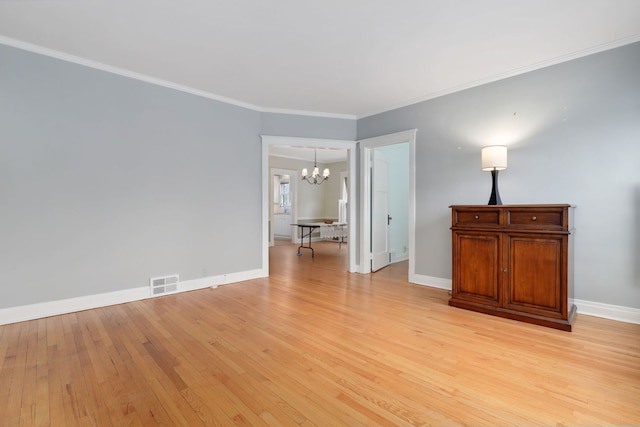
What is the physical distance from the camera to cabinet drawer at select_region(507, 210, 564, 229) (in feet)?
8.85

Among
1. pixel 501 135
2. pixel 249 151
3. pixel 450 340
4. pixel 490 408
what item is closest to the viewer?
pixel 490 408

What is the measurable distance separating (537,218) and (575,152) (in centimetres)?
87

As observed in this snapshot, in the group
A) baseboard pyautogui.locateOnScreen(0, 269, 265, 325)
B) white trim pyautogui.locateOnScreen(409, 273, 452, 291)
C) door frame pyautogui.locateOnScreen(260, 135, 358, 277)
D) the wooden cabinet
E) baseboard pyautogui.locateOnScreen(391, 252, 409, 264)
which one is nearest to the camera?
the wooden cabinet

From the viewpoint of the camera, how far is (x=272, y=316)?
296 cm

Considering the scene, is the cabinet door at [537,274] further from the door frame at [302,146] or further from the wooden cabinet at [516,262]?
the door frame at [302,146]

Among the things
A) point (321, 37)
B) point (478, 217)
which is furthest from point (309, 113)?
point (478, 217)

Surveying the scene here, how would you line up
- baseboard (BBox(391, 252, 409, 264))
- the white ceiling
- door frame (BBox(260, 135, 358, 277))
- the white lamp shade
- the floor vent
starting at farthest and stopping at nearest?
baseboard (BBox(391, 252, 409, 264)), door frame (BBox(260, 135, 358, 277)), the floor vent, the white lamp shade, the white ceiling

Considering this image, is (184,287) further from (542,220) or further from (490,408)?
(542,220)

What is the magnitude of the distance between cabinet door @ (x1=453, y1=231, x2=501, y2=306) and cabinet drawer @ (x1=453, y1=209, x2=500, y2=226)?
11 centimetres

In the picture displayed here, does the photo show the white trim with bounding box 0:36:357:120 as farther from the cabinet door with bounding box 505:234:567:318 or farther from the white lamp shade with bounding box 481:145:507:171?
the cabinet door with bounding box 505:234:567:318

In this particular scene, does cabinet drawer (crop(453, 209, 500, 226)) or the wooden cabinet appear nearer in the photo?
the wooden cabinet

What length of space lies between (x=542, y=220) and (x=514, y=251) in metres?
0.38

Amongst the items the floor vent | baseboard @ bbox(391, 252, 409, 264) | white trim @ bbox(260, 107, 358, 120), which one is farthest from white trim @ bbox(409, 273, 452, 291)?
the floor vent

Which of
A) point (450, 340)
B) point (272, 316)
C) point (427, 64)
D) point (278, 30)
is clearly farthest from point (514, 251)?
point (278, 30)
